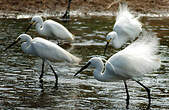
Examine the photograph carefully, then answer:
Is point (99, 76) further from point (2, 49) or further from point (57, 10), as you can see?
point (57, 10)

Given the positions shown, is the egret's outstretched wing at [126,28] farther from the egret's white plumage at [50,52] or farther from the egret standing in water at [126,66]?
the egret standing in water at [126,66]

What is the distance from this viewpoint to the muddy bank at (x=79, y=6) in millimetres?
19859

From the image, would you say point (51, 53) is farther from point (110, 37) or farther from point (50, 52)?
point (110, 37)

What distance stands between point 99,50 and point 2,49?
2575 mm

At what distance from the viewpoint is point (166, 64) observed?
11531 mm

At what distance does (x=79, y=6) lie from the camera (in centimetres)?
2102

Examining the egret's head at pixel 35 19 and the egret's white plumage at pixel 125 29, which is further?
the egret's head at pixel 35 19

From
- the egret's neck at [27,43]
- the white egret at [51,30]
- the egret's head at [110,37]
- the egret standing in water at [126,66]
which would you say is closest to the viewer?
the egret standing in water at [126,66]

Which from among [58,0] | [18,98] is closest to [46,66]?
[18,98]

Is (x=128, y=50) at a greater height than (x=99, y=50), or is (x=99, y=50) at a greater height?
(x=128, y=50)

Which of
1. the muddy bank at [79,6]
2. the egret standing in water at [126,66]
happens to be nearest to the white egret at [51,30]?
the egret standing in water at [126,66]

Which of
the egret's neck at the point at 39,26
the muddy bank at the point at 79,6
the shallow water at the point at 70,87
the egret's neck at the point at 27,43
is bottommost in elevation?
the shallow water at the point at 70,87

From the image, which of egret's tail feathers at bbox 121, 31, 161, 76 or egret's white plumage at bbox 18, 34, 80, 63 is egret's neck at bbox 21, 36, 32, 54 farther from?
egret's tail feathers at bbox 121, 31, 161, 76

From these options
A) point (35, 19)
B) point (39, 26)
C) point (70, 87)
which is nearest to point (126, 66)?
point (70, 87)
